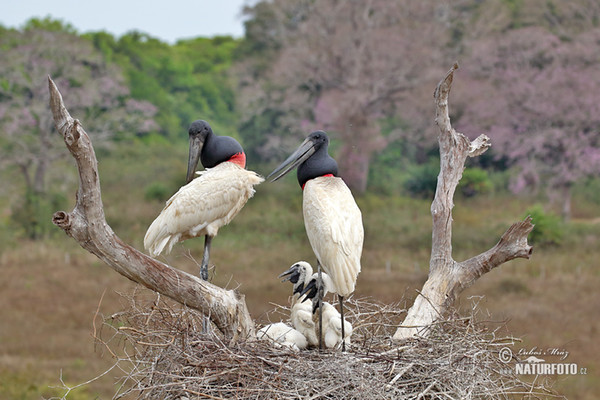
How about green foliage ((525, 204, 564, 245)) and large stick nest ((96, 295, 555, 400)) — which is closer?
large stick nest ((96, 295, 555, 400))

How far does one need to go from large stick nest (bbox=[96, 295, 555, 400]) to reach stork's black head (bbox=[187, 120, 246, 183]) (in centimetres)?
117

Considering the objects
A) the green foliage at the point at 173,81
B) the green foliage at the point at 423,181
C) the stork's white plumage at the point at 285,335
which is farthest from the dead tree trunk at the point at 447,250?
the green foliage at the point at 173,81

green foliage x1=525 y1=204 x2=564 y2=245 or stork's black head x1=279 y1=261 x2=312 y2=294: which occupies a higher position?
green foliage x1=525 y1=204 x2=564 y2=245

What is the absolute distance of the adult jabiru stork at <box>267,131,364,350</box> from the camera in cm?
569

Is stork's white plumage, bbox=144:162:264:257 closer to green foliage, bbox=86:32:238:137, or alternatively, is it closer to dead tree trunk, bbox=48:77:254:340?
dead tree trunk, bbox=48:77:254:340

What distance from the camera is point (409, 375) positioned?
554cm

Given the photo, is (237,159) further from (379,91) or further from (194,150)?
(379,91)

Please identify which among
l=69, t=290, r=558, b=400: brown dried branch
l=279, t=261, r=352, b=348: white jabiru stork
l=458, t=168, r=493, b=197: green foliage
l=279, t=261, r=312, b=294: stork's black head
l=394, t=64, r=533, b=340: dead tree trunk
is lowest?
l=69, t=290, r=558, b=400: brown dried branch

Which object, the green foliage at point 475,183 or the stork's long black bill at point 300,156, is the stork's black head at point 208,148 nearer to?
the stork's long black bill at point 300,156

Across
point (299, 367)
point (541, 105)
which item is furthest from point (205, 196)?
point (541, 105)

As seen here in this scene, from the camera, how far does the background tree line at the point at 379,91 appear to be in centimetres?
2648

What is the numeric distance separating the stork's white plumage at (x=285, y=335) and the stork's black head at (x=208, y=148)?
140cm

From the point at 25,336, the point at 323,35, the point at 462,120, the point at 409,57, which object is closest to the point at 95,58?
the point at 323,35

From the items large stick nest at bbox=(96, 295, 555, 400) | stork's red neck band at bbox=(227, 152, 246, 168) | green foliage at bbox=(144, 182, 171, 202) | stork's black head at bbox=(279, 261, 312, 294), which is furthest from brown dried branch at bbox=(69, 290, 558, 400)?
green foliage at bbox=(144, 182, 171, 202)
